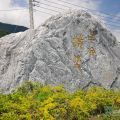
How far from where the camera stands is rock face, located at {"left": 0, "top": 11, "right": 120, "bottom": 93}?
49.0 feet

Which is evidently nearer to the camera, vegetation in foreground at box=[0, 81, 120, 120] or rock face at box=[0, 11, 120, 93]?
vegetation in foreground at box=[0, 81, 120, 120]

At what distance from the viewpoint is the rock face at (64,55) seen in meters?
14.9

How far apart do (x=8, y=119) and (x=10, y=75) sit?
6.25m

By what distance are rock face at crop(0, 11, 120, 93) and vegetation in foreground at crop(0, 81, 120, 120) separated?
4.03 feet

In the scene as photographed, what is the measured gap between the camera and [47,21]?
52.9 ft

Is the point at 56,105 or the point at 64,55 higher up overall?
the point at 64,55

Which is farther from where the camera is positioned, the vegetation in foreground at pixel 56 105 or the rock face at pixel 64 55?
the rock face at pixel 64 55

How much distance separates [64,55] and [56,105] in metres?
5.30

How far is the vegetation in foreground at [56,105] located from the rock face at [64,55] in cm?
123

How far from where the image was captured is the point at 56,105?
1025 cm

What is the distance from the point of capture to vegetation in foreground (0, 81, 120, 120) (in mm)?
9555

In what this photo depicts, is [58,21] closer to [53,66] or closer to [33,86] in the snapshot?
[53,66]

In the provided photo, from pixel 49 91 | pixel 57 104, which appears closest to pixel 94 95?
pixel 49 91

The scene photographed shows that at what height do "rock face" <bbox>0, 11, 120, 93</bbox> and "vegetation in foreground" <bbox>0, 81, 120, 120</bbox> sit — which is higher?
"rock face" <bbox>0, 11, 120, 93</bbox>
